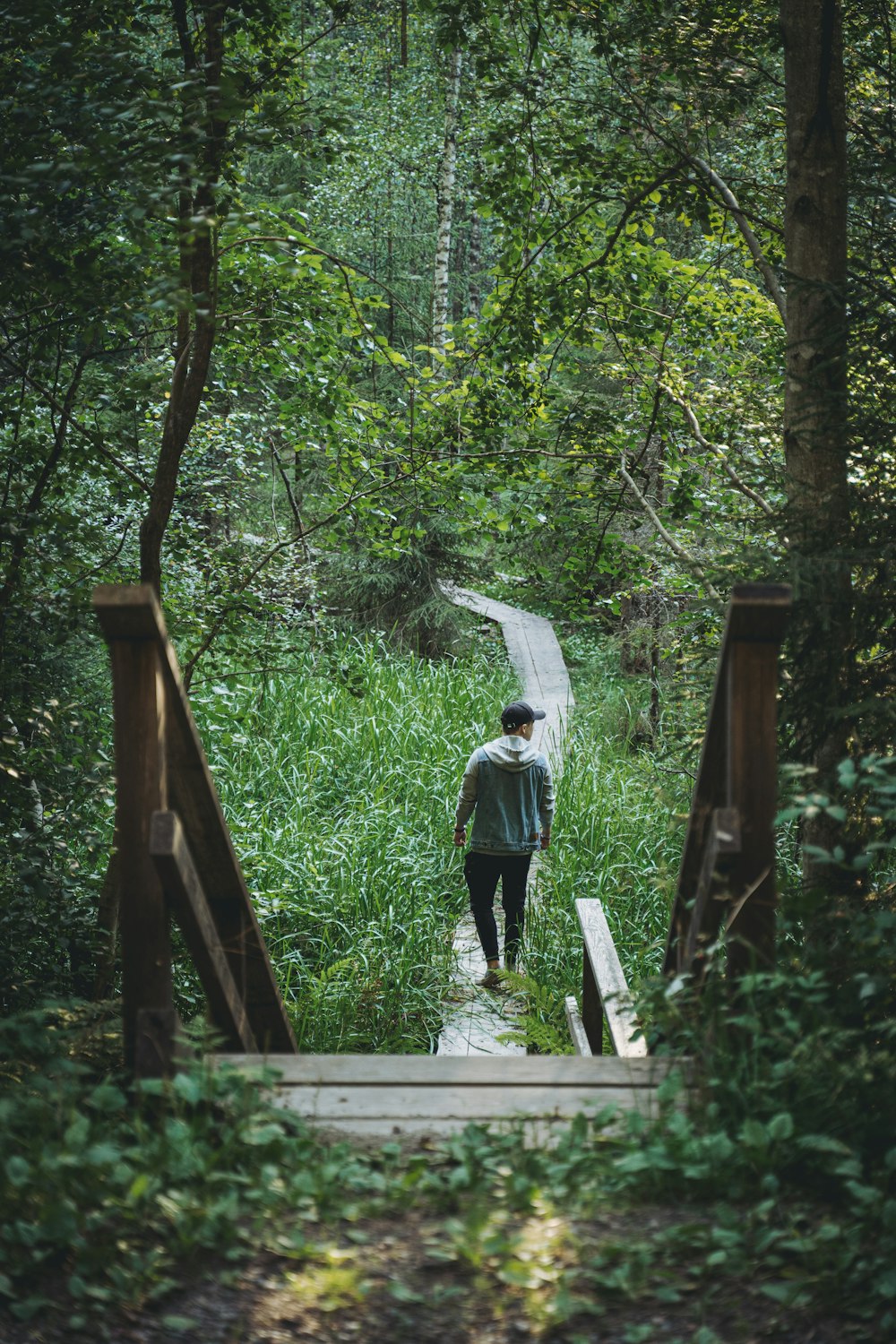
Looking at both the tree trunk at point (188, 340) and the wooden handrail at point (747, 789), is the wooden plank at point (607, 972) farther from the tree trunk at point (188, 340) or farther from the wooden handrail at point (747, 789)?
the tree trunk at point (188, 340)

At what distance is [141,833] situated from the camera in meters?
2.90

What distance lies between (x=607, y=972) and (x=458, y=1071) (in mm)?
2505

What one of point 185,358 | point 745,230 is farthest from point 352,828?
point 745,230

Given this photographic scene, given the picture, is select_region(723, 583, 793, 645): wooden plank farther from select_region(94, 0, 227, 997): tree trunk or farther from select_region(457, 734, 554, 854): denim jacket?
select_region(457, 734, 554, 854): denim jacket

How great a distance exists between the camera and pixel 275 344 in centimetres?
641

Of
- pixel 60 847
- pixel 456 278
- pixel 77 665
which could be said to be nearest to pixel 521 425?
pixel 77 665

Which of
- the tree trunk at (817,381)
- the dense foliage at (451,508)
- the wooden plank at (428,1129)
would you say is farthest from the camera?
the tree trunk at (817,381)

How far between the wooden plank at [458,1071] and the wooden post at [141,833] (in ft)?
0.83

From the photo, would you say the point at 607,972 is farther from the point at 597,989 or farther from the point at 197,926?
the point at 197,926

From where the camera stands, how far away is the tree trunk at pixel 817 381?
4391 mm

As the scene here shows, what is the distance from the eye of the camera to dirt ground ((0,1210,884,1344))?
6.91 feet

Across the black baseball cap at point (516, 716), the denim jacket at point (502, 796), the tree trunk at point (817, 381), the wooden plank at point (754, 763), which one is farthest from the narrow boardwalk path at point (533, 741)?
the wooden plank at point (754, 763)

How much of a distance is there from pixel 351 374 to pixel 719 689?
477 centimetres

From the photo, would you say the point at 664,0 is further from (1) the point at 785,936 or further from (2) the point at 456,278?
(2) the point at 456,278
